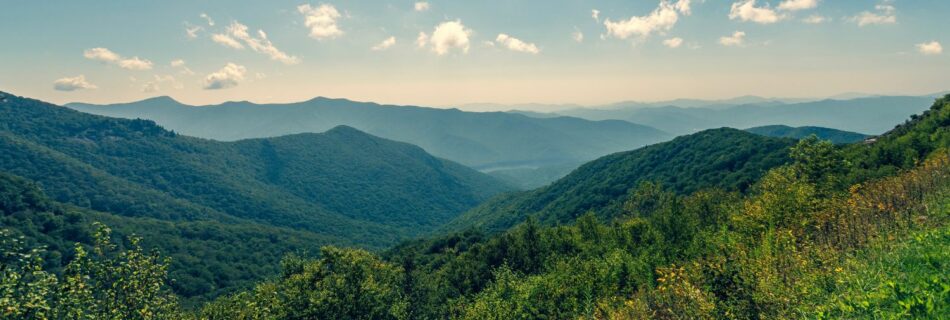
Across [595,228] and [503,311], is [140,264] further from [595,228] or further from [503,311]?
[595,228]

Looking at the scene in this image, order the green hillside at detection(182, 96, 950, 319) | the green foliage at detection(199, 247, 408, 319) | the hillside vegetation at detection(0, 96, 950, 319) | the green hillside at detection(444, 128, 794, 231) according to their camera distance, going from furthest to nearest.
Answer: the green hillside at detection(444, 128, 794, 231) < the green foliage at detection(199, 247, 408, 319) < the green hillside at detection(182, 96, 950, 319) < the hillside vegetation at detection(0, 96, 950, 319)

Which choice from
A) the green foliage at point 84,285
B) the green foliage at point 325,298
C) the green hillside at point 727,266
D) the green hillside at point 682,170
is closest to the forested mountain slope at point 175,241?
the green foliage at point 325,298

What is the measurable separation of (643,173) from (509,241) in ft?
345

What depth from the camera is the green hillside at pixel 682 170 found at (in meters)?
112

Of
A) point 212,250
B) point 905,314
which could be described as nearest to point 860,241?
point 905,314

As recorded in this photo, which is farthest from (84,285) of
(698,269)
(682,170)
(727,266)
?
(682,170)

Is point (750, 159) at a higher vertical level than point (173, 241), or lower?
higher

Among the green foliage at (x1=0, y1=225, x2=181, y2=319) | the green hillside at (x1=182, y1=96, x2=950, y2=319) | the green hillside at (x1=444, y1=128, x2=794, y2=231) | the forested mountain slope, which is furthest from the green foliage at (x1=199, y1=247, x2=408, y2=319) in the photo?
the forested mountain slope

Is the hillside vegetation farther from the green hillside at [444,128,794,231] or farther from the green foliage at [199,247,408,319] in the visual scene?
the green hillside at [444,128,794,231]

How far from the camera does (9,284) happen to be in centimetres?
1611

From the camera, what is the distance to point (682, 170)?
145m

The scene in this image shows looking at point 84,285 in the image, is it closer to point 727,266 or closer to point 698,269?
point 698,269

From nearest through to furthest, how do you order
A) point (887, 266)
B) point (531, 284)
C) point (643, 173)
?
point (887, 266), point (531, 284), point (643, 173)

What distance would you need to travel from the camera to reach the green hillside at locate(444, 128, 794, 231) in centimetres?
11168
